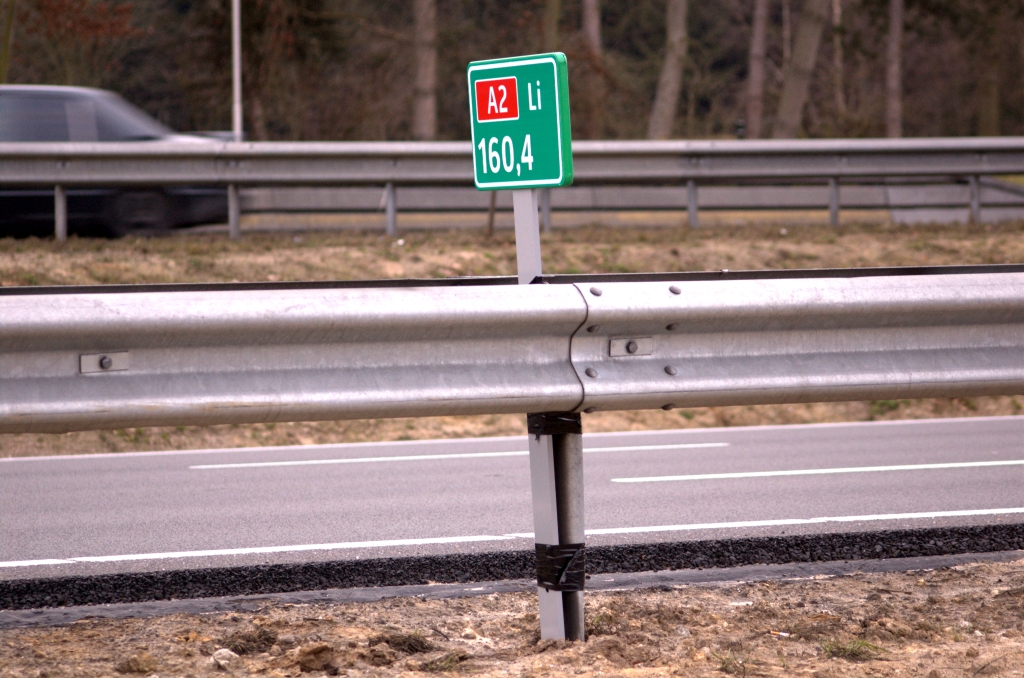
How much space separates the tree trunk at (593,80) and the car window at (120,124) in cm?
1286

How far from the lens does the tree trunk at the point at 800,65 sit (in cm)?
2061

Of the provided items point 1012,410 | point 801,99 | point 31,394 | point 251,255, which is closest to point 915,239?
point 1012,410

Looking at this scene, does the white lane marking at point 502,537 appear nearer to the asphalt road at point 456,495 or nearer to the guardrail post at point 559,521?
the asphalt road at point 456,495

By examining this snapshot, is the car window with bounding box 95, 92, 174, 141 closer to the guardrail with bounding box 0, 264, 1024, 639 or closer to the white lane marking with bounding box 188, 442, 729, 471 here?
the white lane marking with bounding box 188, 442, 729, 471

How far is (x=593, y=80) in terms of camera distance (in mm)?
27141

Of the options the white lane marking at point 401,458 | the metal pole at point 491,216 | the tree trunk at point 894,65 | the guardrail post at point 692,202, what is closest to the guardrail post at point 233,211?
the metal pole at point 491,216

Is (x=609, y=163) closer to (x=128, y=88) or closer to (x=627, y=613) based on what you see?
(x=627, y=613)

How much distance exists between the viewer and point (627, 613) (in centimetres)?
374

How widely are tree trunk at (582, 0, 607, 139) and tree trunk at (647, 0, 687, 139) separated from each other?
130 cm

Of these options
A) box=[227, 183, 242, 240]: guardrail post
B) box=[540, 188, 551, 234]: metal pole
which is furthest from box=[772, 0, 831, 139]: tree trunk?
box=[227, 183, 242, 240]: guardrail post

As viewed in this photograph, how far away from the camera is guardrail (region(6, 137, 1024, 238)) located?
11773 millimetres

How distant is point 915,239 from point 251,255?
7230 mm

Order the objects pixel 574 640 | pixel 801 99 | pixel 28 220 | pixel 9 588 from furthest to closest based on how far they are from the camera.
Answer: pixel 801 99, pixel 28 220, pixel 9 588, pixel 574 640

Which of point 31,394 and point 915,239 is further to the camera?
point 915,239
